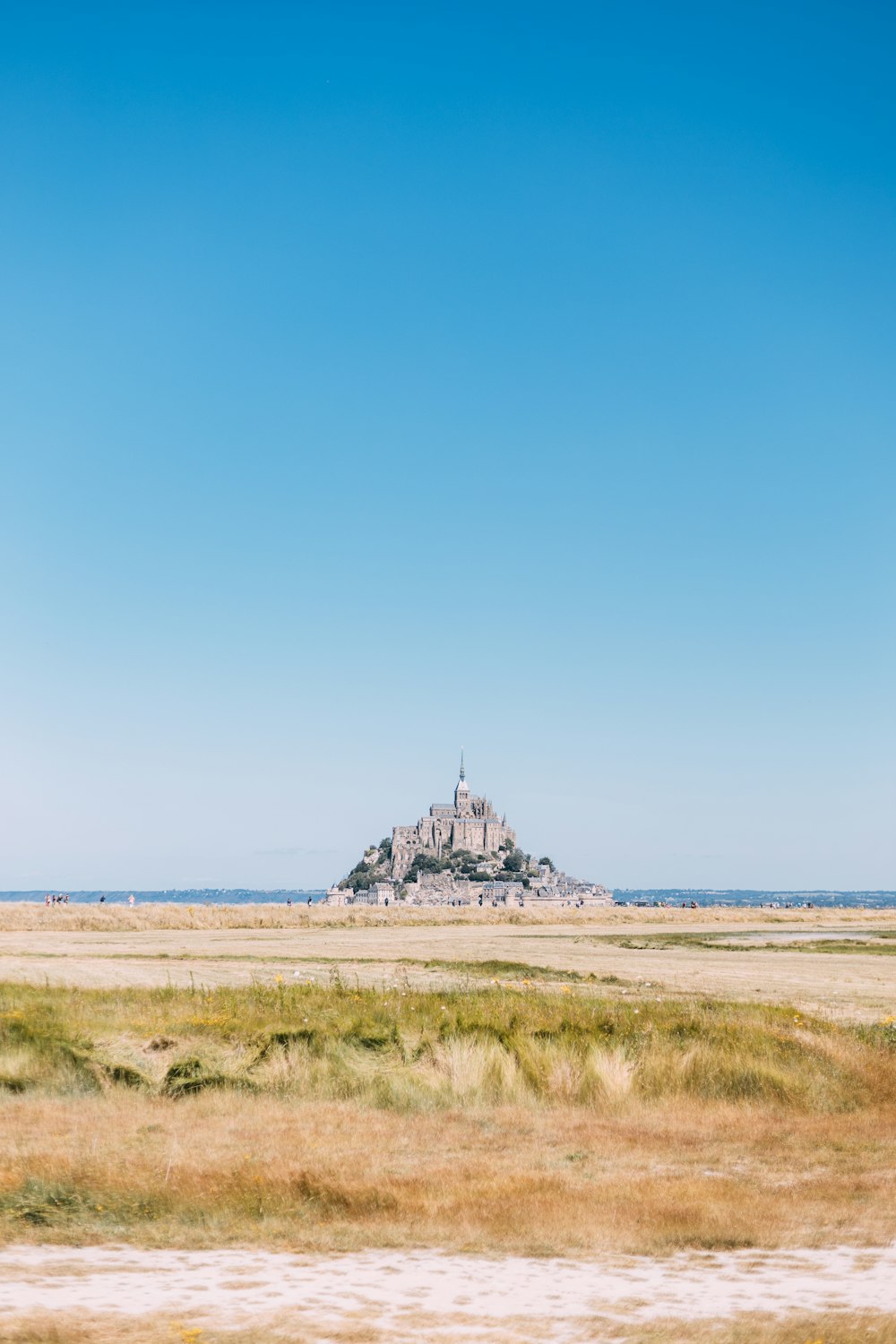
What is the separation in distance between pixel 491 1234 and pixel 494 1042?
7225 millimetres

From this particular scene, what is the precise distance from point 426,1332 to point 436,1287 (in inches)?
46.8

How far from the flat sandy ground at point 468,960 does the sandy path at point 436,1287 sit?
15618mm

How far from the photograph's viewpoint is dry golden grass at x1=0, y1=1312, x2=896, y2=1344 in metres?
7.18

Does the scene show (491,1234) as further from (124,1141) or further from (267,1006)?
(267,1006)

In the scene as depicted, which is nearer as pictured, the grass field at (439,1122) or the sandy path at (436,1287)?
the sandy path at (436,1287)

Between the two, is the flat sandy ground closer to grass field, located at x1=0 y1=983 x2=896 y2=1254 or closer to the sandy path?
grass field, located at x1=0 y1=983 x2=896 y2=1254

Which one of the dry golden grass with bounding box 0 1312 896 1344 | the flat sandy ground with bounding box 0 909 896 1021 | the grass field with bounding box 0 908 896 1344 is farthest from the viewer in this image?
the flat sandy ground with bounding box 0 909 896 1021

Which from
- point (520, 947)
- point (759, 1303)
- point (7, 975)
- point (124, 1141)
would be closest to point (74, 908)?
point (520, 947)

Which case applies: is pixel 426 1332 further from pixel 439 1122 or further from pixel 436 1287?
pixel 439 1122

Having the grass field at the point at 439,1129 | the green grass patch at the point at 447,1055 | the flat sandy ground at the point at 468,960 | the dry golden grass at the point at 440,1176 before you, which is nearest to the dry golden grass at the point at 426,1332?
the grass field at the point at 439,1129

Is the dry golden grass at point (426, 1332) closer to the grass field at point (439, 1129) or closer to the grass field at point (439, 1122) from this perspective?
the grass field at point (439, 1129)

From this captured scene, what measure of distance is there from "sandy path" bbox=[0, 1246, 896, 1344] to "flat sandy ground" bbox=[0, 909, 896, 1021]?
→ 15618mm

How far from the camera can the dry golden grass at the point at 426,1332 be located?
7.18m

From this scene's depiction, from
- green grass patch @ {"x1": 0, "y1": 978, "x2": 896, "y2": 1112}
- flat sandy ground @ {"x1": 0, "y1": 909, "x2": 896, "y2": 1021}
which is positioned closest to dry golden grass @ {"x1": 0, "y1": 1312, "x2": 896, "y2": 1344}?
green grass patch @ {"x1": 0, "y1": 978, "x2": 896, "y2": 1112}
